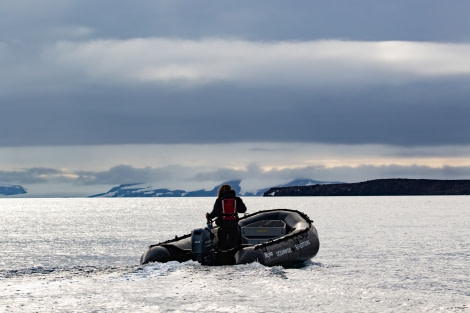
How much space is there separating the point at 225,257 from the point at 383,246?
23875 mm

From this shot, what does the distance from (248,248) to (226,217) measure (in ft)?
4.60

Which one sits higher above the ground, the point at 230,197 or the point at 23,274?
the point at 230,197

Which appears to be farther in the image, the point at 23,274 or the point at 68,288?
the point at 23,274

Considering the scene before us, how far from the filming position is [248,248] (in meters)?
24.5

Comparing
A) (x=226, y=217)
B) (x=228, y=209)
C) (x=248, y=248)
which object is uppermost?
(x=228, y=209)

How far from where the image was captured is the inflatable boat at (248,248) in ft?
79.6

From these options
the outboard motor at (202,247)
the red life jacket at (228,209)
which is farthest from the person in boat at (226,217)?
the outboard motor at (202,247)

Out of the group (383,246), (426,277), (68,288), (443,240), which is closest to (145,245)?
(383,246)

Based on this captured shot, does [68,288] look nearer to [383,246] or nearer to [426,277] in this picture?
[426,277]

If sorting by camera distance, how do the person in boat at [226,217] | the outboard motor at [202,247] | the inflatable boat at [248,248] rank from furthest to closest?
1. the person in boat at [226,217]
2. the inflatable boat at [248,248]
3. the outboard motor at [202,247]

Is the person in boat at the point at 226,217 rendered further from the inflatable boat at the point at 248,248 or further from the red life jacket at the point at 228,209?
the inflatable boat at the point at 248,248

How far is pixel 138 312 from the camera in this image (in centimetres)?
1773

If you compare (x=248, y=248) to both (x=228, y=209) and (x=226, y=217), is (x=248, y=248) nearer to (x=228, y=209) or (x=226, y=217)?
(x=226, y=217)

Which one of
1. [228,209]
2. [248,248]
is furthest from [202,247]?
[228,209]
